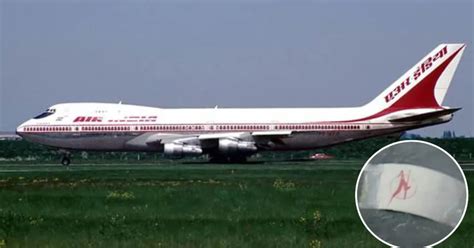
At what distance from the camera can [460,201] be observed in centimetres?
770

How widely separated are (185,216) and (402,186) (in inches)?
520

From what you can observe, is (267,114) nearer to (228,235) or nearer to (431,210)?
(228,235)

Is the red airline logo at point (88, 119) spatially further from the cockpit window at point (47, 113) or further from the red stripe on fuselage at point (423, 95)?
the red stripe on fuselage at point (423, 95)

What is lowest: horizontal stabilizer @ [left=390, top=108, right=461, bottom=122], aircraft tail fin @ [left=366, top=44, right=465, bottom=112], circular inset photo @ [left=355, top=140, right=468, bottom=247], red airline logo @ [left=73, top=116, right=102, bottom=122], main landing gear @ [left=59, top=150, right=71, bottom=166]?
circular inset photo @ [left=355, top=140, right=468, bottom=247]

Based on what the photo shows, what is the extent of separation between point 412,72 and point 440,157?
55401mm

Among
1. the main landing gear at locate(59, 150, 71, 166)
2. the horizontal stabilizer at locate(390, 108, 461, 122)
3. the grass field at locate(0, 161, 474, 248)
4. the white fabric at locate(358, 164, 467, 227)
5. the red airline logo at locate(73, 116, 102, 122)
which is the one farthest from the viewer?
the red airline logo at locate(73, 116, 102, 122)

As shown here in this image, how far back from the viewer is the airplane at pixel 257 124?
2413 inches

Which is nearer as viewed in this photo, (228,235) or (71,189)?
(228,235)

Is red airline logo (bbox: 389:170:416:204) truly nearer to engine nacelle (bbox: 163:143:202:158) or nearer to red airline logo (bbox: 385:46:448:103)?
engine nacelle (bbox: 163:143:202:158)

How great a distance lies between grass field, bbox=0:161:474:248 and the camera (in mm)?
15969

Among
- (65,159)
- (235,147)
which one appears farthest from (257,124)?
(65,159)

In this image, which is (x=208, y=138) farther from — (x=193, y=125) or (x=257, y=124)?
(x=257, y=124)

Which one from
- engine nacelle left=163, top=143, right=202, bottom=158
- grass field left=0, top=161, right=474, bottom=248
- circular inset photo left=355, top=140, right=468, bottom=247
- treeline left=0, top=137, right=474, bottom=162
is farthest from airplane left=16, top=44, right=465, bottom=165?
circular inset photo left=355, top=140, right=468, bottom=247

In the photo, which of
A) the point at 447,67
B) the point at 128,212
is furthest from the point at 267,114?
the point at 128,212
